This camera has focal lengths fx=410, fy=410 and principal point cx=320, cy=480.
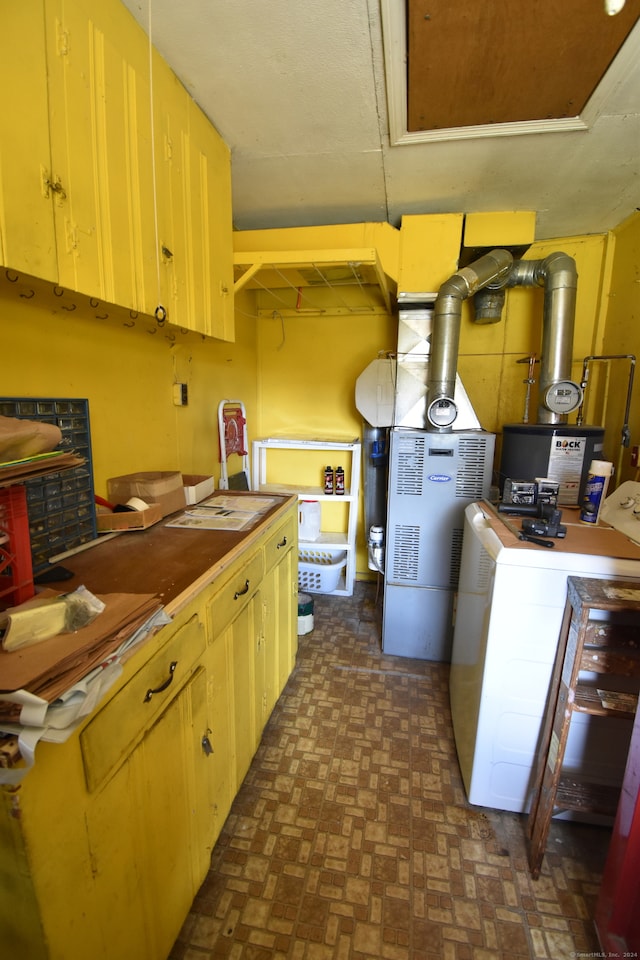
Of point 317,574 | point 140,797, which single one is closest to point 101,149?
point 140,797

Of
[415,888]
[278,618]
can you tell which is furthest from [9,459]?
[415,888]

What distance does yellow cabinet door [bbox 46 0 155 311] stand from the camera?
→ 94 centimetres

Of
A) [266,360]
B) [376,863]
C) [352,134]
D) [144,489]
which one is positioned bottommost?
[376,863]

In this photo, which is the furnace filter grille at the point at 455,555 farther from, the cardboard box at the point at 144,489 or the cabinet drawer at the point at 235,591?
the cardboard box at the point at 144,489

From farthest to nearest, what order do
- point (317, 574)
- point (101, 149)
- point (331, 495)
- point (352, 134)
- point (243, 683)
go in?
point (331, 495), point (317, 574), point (352, 134), point (243, 683), point (101, 149)

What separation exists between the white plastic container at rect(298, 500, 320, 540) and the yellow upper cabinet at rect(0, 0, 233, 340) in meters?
1.51

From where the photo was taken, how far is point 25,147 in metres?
0.85

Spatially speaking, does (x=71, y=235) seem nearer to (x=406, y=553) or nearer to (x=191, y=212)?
(x=191, y=212)

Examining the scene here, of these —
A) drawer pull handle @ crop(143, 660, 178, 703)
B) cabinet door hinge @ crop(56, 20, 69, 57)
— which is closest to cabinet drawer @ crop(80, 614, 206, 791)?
drawer pull handle @ crop(143, 660, 178, 703)

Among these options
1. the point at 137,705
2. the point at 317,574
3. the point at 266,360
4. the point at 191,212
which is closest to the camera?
the point at 137,705

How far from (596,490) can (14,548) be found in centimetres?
181

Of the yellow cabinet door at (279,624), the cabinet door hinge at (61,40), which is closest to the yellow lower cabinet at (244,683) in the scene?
the yellow cabinet door at (279,624)

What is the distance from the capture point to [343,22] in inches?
45.2

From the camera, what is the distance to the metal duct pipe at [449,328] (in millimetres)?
2100
